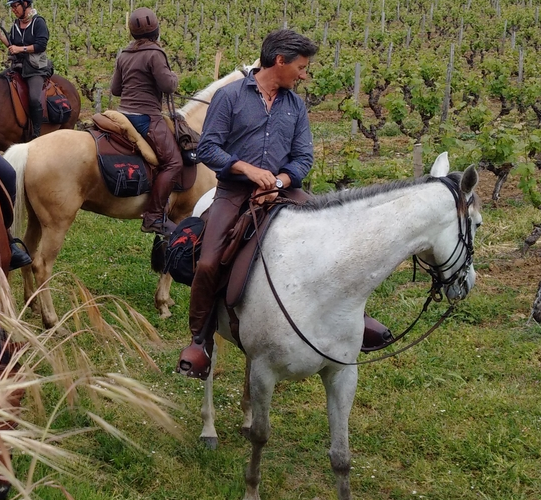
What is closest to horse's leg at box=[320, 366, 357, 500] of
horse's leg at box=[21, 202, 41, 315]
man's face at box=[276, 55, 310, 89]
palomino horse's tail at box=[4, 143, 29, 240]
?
man's face at box=[276, 55, 310, 89]

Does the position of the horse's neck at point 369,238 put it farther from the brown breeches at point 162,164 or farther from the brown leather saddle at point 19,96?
the brown leather saddle at point 19,96

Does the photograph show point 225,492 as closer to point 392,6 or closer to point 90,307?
point 90,307

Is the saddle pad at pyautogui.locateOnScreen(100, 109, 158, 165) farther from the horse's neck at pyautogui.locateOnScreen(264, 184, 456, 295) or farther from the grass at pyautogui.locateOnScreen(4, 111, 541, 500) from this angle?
the horse's neck at pyautogui.locateOnScreen(264, 184, 456, 295)

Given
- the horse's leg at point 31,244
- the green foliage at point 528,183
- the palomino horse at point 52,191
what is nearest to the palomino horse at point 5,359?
the palomino horse at point 52,191

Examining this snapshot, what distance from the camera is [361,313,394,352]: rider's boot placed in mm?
4391

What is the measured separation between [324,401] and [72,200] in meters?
3.00

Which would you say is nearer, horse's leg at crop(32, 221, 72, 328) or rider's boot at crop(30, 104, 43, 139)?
horse's leg at crop(32, 221, 72, 328)

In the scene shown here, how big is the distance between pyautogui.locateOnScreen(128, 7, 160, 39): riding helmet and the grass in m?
2.42

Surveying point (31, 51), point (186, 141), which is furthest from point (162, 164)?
point (31, 51)

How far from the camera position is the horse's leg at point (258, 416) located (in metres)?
4.05

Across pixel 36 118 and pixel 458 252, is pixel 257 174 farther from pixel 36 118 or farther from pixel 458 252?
pixel 36 118

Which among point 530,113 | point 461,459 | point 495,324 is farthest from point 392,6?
point 461,459

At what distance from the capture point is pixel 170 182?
6965 millimetres

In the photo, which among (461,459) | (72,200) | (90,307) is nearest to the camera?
(90,307)
